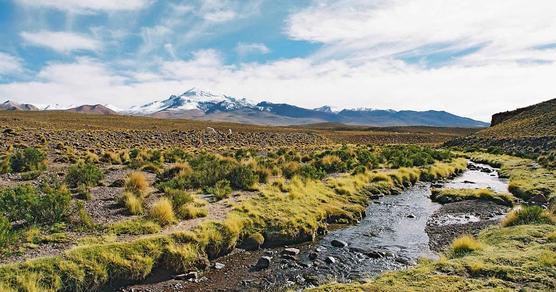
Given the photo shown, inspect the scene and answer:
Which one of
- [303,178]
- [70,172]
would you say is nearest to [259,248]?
[303,178]

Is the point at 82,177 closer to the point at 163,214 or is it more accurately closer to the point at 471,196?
the point at 163,214

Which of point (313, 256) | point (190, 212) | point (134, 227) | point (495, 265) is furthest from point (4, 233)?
point (495, 265)

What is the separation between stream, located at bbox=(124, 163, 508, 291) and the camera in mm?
12719

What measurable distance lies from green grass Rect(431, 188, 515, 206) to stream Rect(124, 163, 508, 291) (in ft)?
3.25

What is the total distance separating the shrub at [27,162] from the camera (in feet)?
86.1

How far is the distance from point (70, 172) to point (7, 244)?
1007 cm

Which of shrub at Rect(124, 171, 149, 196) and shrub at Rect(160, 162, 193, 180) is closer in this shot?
shrub at Rect(124, 171, 149, 196)

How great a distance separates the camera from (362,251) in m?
15.5

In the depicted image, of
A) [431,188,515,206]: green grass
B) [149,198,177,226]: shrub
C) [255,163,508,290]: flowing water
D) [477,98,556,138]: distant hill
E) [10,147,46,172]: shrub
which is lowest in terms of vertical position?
[255,163,508,290]: flowing water

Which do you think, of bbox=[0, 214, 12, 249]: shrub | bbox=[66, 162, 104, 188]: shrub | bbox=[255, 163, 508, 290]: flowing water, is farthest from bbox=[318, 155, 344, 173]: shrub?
bbox=[0, 214, 12, 249]: shrub

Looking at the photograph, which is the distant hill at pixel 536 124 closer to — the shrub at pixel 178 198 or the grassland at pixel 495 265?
the grassland at pixel 495 265

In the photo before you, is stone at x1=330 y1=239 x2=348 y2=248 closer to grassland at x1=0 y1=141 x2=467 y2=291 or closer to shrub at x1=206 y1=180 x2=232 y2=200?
grassland at x1=0 y1=141 x2=467 y2=291

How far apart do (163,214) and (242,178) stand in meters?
8.10

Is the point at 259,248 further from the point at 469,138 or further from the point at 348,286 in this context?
the point at 469,138
